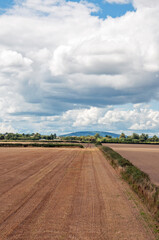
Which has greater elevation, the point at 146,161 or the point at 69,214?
the point at 69,214

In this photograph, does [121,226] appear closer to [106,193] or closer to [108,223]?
[108,223]

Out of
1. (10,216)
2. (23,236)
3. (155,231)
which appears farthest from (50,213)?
(155,231)

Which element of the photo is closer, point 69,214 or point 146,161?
point 69,214

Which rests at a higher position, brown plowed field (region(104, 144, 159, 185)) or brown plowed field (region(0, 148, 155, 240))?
brown plowed field (region(0, 148, 155, 240))

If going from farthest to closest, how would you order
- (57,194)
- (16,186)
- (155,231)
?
1. (16,186)
2. (57,194)
3. (155,231)

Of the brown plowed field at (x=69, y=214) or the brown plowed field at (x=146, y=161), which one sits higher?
the brown plowed field at (x=69, y=214)

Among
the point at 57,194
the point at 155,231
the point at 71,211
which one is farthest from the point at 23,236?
the point at 57,194

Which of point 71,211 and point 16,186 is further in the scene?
point 16,186

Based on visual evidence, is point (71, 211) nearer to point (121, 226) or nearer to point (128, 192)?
point (121, 226)

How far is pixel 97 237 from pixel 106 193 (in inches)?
272

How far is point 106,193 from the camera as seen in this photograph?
1529 cm

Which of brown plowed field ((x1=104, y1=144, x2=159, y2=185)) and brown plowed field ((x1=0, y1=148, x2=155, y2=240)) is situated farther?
brown plowed field ((x1=104, y1=144, x2=159, y2=185))

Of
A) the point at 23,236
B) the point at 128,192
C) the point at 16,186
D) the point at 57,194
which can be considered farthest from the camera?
the point at 16,186

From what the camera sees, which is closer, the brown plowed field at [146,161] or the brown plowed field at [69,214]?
the brown plowed field at [69,214]
